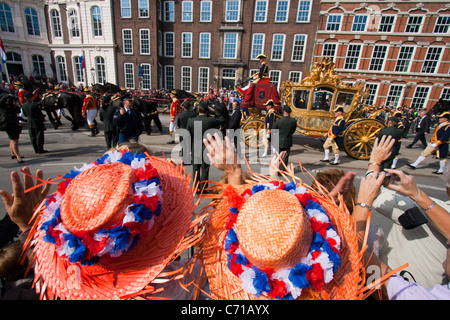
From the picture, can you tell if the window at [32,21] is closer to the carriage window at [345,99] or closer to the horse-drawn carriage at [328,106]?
the horse-drawn carriage at [328,106]

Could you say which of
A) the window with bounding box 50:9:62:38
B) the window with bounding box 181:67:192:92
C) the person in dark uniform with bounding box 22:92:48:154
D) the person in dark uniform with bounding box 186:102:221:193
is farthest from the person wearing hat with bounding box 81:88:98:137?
the window with bounding box 50:9:62:38

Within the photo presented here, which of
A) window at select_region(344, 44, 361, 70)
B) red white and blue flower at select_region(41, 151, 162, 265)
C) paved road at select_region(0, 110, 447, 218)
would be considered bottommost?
paved road at select_region(0, 110, 447, 218)

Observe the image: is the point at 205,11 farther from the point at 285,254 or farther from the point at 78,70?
the point at 285,254

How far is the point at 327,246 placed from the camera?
1.16m

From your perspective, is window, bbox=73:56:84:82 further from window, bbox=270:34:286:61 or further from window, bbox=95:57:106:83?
A: window, bbox=270:34:286:61

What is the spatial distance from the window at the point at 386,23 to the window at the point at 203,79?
674 inches

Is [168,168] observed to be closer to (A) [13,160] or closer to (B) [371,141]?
(A) [13,160]

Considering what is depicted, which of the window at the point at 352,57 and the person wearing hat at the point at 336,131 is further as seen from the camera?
the window at the point at 352,57

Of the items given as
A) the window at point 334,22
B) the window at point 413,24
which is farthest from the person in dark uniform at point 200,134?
the window at point 413,24

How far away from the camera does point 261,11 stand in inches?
866

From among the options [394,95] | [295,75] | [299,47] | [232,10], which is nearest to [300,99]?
[295,75]

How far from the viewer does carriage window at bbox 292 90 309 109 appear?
28.0 ft

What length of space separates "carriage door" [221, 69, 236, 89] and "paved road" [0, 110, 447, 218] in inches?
615

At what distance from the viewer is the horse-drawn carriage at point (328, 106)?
307 inches
